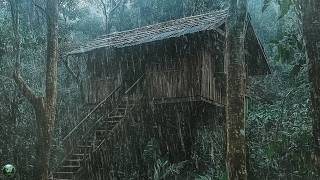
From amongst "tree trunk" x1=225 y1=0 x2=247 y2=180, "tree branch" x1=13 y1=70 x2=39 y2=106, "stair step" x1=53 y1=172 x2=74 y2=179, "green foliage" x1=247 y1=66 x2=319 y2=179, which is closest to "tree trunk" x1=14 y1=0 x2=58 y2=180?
"tree branch" x1=13 y1=70 x2=39 y2=106

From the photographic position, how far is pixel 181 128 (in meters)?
19.5

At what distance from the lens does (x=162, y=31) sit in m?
18.4

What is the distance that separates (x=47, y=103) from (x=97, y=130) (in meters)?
4.26

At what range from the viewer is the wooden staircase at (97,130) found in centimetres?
1484

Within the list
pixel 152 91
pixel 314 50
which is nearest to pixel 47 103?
pixel 152 91

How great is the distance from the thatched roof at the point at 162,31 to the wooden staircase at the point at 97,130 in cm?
180

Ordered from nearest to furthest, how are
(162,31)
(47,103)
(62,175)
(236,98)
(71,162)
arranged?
(236,98)
(47,103)
(62,175)
(71,162)
(162,31)

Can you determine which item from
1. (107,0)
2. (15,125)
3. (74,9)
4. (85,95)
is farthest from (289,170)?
(107,0)

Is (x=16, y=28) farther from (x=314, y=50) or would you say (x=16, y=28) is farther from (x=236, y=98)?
(x=314, y=50)

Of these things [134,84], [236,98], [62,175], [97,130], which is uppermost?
[134,84]

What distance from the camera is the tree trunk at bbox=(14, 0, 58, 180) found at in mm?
12086

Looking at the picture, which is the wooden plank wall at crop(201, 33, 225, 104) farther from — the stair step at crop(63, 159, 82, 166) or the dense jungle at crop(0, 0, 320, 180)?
the stair step at crop(63, 159, 82, 166)

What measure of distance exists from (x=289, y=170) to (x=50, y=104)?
292 inches

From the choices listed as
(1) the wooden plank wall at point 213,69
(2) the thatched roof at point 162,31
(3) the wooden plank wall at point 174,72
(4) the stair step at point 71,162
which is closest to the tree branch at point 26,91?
(4) the stair step at point 71,162
